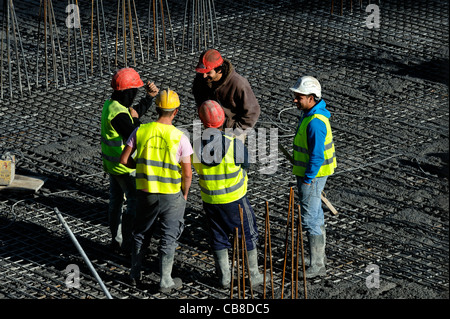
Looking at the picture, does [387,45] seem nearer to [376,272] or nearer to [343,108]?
[343,108]

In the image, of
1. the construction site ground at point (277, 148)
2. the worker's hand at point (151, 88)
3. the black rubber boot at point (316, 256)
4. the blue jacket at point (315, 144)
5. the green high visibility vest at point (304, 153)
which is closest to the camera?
the blue jacket at point (315, 144)

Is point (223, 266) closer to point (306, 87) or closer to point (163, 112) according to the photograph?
point (163, 112)

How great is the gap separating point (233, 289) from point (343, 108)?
4486 mm

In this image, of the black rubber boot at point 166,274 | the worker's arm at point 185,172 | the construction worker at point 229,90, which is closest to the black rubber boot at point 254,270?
the black rubber boot at point 166,274

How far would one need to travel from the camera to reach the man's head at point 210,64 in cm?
783

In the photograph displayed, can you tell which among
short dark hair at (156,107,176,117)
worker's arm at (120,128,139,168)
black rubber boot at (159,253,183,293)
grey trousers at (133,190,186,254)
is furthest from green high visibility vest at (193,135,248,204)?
black rubber boot at (159,253,183,293)

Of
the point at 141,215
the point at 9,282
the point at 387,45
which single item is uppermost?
the point at 387,45

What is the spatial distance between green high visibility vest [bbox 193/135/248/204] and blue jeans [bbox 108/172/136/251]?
95 cm

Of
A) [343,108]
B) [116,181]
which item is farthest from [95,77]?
[116,181]

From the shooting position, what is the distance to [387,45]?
12883 mm

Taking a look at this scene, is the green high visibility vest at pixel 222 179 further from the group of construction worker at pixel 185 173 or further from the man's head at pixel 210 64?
the man's head at pixel 210 64

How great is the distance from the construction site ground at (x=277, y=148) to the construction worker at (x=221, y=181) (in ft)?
1.68

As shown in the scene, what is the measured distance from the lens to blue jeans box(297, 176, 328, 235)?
286 inches

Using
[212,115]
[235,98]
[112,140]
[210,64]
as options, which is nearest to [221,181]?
[212,115]
